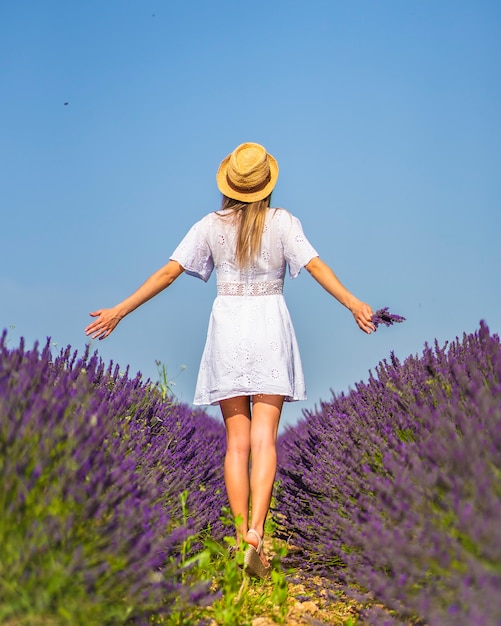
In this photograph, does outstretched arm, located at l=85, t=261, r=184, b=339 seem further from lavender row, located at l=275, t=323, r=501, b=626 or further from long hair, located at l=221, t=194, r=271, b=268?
lavender row, located at l=275, t=323, r=501, b=626

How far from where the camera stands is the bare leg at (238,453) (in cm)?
403

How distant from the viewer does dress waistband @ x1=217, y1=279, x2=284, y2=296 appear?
4.06m

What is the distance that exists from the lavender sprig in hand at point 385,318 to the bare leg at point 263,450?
72 cm

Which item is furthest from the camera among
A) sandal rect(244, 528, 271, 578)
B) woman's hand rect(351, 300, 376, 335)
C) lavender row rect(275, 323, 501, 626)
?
woman's hand rect(351, 300, 376, 335)

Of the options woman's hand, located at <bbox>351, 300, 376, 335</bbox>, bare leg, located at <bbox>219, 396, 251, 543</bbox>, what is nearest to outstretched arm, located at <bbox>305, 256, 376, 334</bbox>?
woman's hand, located at <bbox>351, 300, 376, 335</bbox>

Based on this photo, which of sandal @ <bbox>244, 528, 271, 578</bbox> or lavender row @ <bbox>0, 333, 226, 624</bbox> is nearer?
lavender row @ <bbox>0, 333, 226, 624</bbox>

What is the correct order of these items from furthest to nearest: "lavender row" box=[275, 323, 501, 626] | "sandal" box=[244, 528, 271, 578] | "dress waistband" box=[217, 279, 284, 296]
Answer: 1. "dress waistband" box=[217, 279, 284, 296]
2. "sandal" box=[244, 528, 271, 578]
3. "lavender row" box=[275, 323, 501, 626]

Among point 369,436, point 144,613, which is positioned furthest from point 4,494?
point 369,436

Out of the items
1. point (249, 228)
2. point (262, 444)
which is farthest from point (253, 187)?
point (262, 444)

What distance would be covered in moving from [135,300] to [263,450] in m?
1.06

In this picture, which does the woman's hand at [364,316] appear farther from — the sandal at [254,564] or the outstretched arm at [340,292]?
the sandal at [254,564]

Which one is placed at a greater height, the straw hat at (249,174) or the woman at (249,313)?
the straw hat at (249,174)

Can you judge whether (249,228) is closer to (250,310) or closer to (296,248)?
(296,248)

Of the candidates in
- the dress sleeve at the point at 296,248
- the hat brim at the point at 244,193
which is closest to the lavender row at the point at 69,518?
the dress sleeve at the point at 296,248
